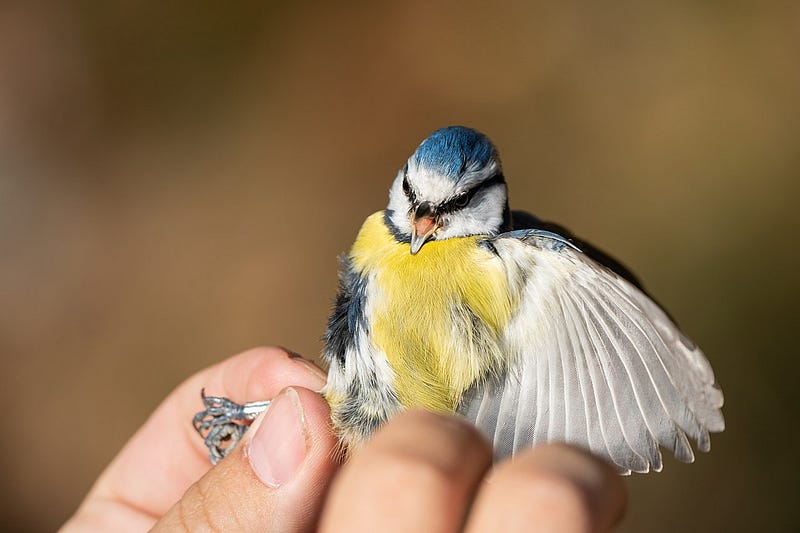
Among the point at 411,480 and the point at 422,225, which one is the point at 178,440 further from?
the point at 411,480

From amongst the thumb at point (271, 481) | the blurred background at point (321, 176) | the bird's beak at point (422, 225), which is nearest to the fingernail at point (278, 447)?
the thumb at point (271, 481)

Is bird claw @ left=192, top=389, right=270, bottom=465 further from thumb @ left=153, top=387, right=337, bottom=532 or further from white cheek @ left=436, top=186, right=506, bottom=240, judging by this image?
white cheek @ left=436, top=186, right=506, bottom=240

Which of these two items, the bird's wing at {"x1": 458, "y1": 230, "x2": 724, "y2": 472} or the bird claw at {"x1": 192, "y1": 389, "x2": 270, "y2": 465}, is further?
the bird claw at {"x1": 192, "y1": 389, "x2": 270, "y2": 465}

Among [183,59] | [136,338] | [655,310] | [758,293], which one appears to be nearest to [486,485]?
[655,310]

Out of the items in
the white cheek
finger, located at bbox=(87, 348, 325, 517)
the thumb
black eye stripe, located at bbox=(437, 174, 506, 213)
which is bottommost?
finger, located at bbox=(87, 348, 325, 517)

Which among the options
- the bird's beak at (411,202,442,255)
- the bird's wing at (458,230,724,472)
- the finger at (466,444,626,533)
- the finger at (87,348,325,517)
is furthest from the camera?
the finger at (87,348,325,517)

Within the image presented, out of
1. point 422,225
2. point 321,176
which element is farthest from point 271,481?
point 321,176

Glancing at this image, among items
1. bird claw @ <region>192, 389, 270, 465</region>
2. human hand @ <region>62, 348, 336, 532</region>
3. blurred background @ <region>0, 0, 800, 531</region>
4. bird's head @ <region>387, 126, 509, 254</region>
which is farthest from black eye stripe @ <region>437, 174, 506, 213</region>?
blurred background @ <region>0, 0, 800, 531</region>
